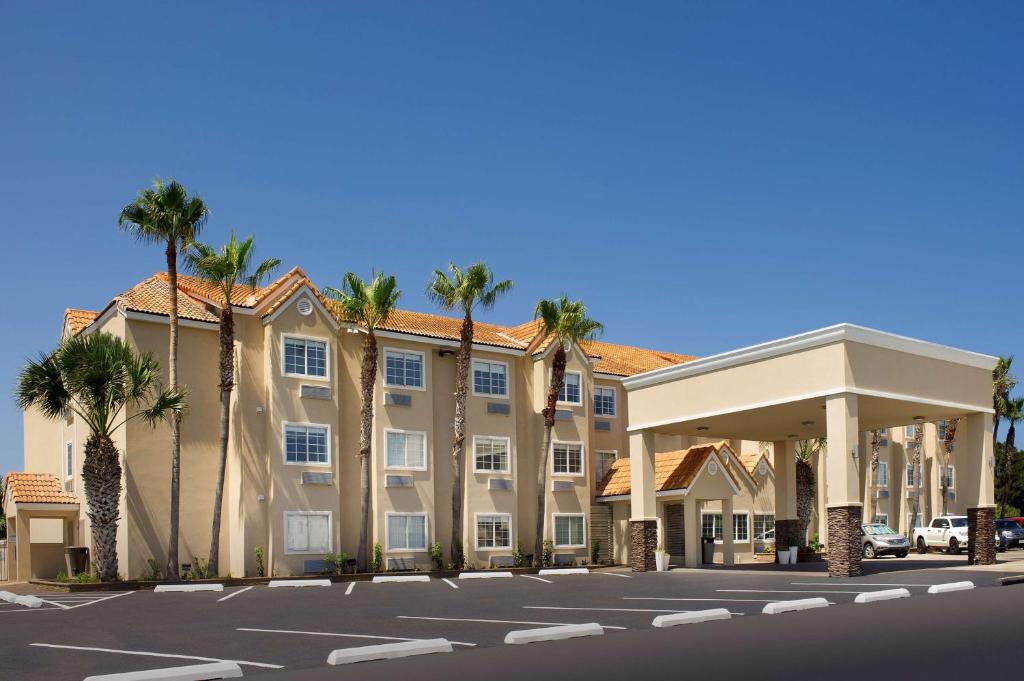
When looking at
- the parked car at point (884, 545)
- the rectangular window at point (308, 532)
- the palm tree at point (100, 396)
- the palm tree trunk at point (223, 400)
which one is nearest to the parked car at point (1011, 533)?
the parked car at point (884, 545)

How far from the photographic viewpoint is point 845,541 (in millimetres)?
28094

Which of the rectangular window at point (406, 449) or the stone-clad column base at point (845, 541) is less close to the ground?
the rectangular window at point (406, 449)

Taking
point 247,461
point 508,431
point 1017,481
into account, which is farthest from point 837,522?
point 1017,481

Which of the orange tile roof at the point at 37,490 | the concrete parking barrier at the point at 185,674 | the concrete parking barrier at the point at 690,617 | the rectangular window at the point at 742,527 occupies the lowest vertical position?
the rectangular window at the point at 742,527

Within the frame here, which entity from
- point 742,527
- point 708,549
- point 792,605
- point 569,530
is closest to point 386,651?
point 792,605

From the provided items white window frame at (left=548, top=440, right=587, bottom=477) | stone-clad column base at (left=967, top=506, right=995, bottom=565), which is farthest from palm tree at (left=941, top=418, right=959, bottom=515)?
stone-clad column base at (left=967, top=506, right=995, bottom=565)

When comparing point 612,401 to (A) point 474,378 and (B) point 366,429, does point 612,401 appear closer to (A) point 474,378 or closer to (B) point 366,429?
(A) point 474,378

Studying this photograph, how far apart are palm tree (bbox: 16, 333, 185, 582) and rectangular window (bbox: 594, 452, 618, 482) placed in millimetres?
19113

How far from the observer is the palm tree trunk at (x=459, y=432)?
3850 cm

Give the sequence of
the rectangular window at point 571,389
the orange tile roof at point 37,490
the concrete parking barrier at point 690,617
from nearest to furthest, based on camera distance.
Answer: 1. the concrete parking barrier at point 690,617
2. the orange tile roof at point 37,490
3. the rectangular window at point 571,389

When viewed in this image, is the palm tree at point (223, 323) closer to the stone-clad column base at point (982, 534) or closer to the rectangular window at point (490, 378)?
the rectangular window at point (490, 378)

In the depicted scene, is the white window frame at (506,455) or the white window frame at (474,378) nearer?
the white window frame at (506,455)

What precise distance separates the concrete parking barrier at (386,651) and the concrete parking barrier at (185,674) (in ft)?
4.12

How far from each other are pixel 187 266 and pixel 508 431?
1445 cm
